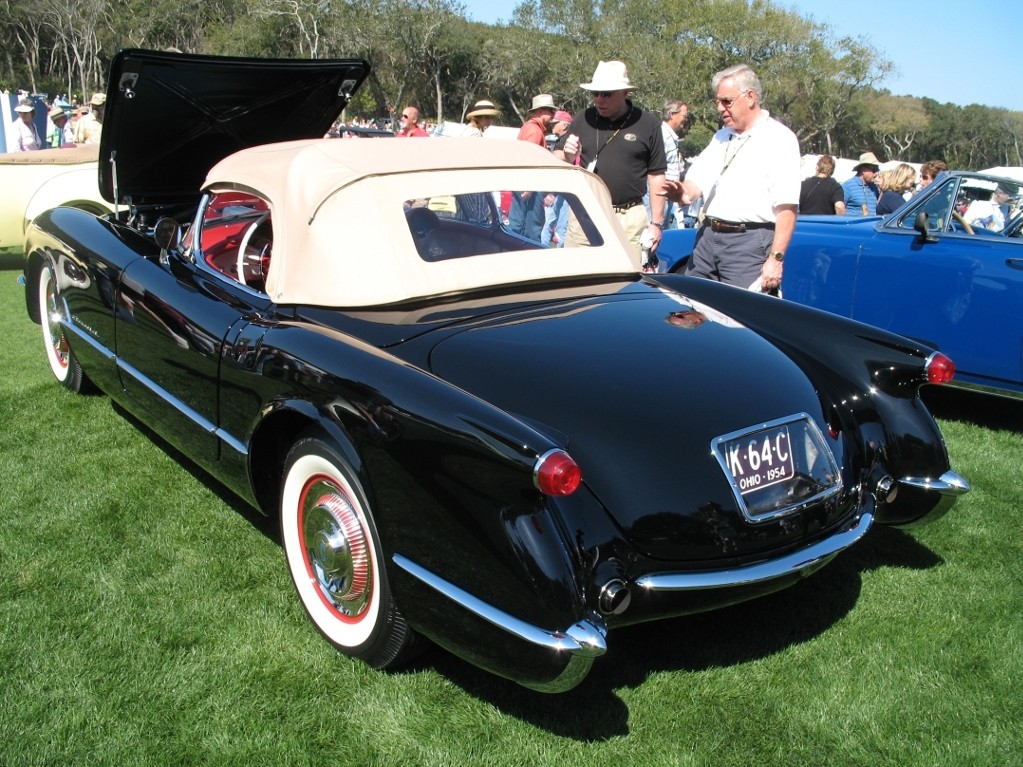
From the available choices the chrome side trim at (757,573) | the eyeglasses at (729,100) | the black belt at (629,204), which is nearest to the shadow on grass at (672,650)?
the chrome side trim at (757,573)

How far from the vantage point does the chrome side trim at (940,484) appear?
329cm

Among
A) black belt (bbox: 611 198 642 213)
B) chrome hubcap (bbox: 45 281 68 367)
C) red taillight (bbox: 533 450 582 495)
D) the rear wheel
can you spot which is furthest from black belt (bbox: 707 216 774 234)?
chrome hubcap (bbox: 45 281 68 367)

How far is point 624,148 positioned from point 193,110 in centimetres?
275

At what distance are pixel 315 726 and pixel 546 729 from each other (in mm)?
649

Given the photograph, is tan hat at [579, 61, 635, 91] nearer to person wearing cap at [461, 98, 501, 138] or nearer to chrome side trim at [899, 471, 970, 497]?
person wearing cap at [461, 98, 501, 138]

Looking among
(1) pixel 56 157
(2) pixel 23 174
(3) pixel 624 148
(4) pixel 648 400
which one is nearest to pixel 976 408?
(3) pixel 624 148

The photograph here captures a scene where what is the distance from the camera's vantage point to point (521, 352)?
2975mm

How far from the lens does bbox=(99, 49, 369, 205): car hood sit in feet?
15.1

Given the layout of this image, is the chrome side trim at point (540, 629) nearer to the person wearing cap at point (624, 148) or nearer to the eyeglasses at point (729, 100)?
the eyeglasses at point (729, 100)

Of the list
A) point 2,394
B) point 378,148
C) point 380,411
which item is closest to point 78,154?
point 2,394

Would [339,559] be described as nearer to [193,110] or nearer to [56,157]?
[193,110]

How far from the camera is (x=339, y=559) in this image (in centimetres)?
292

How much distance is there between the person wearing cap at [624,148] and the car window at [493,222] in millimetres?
2278

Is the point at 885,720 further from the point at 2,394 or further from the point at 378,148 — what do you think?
the point at 2,394
